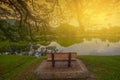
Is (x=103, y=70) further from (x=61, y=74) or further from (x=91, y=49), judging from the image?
(x=91, y=49)

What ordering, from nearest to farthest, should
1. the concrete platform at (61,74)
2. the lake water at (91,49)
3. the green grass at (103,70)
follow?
the concrete platform at (61,74)
the green grass at (103,70)
the lake water at (91,49)

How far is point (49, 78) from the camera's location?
15422 mm

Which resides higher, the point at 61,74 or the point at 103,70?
the point at 103,70

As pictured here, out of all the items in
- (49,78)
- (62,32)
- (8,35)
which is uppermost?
(62,32)

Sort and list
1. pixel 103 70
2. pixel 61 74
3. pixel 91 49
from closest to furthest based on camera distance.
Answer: pixel 61 74
pixel 103 70
pixel 91 49

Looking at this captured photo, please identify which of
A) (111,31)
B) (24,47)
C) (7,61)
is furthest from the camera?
(111,31)

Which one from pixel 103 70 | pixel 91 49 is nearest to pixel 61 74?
pixel 103 70

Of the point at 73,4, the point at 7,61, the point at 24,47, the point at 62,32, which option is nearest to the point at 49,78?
the point at 73,4

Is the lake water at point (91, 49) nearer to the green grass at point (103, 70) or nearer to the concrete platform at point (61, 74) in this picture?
the green grass at point (103, 70)

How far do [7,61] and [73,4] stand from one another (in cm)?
1400

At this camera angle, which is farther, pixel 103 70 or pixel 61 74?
pixel 103 70

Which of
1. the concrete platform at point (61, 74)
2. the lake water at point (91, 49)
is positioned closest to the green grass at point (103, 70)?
the concrete platform at point (61, 74)

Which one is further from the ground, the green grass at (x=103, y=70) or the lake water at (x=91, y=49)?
the lake water at (x=91, y=49)

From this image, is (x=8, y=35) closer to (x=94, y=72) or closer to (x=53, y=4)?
(x=53, y=4)
